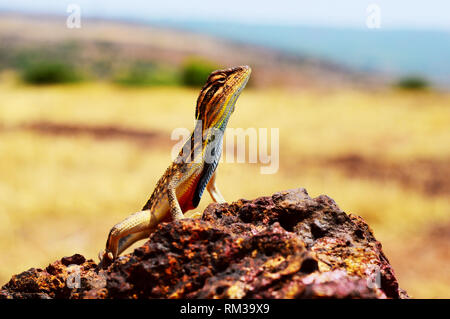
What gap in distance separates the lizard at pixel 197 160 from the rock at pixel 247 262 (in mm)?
322

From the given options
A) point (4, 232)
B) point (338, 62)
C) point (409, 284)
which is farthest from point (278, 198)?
point (338, 62)

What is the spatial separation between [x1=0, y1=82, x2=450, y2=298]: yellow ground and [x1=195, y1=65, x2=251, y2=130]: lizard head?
8.37m

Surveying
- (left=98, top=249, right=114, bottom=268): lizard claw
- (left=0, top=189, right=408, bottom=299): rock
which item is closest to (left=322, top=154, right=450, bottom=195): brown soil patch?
(left=0, top=189, right=408, bottom=299): rock

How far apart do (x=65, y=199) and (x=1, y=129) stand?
10.9 metres

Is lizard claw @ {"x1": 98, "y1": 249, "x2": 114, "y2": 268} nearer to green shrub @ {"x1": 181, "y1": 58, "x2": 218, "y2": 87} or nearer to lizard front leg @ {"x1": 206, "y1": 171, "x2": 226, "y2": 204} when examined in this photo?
lizard front leg @ {"x1": 206, "y1": 171, "x2": 226, "y2": 204}

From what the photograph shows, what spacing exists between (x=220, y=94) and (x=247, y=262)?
4.90 feet

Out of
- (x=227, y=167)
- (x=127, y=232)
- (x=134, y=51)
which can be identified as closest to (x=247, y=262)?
(x=127, y=232)

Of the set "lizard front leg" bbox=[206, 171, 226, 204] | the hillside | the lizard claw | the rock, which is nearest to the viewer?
the rock

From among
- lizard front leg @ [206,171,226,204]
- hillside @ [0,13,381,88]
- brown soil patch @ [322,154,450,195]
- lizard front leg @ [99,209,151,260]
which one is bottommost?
lizard front leg @ [99,209,151,260]

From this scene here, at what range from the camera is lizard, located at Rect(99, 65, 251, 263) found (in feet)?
13.4

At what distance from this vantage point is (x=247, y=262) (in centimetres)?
318

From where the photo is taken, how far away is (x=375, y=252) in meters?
3.61

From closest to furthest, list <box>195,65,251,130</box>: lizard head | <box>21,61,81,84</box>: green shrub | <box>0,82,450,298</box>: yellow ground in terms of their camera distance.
Result: <box>195,65,251,130</box>: lizard head < <box>0,82,450,298</box>: yellow ground < <box>21,61,81,84</box>: green shrub

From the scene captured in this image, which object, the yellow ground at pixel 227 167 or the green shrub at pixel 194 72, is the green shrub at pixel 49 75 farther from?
the yellow ground at pixel 227 167
